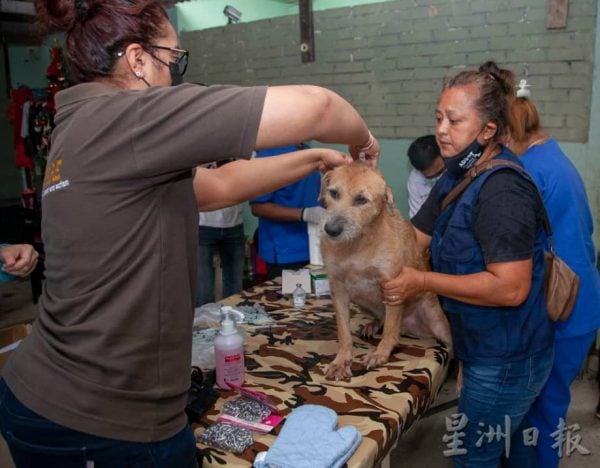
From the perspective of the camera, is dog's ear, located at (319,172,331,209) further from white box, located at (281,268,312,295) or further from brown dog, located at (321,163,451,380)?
white box, located at (281,268,312,295)

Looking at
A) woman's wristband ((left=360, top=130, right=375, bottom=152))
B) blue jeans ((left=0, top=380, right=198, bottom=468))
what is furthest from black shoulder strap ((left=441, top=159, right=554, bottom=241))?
blue jeans ((left=0, top=380, right=198, bottom=468))

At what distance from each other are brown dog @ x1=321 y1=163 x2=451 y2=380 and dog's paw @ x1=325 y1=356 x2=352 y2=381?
43 mm

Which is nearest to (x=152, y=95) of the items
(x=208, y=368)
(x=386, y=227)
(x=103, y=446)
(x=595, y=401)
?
(x=103, y=446)

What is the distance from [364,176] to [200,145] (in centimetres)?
116

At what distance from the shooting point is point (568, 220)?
7.34ft

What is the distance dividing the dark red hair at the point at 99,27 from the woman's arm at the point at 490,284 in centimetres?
114

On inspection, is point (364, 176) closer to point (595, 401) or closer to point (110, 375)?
point (110, 375)

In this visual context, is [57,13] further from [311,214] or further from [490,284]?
[311,214]

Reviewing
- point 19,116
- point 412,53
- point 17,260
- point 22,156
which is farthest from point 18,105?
point 17,260

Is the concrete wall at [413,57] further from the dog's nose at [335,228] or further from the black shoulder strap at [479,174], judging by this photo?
the dog's nose at [335,228]

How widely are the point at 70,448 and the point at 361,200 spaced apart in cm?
136

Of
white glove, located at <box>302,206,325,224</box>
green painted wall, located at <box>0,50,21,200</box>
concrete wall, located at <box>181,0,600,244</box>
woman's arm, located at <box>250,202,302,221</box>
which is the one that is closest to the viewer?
white glove, located at <box>302,206,325,224</box>

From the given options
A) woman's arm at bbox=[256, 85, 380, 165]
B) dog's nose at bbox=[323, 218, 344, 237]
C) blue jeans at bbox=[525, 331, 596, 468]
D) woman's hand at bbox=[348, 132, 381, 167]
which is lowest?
blue jeans at bbox=[525, 331, 596, 468]

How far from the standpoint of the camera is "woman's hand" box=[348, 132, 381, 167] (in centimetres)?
175
